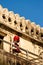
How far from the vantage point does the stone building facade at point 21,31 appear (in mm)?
19359

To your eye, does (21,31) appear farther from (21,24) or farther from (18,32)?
(21,24)

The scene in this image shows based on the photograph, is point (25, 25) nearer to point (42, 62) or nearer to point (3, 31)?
point (3, 31)

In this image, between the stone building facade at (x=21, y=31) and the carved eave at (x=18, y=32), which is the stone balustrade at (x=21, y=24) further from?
the carved eave at (x=18, y=32)

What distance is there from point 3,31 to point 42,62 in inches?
109

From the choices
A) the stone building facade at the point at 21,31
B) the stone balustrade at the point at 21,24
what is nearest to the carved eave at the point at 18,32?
the stone building facade at the point at 21,31

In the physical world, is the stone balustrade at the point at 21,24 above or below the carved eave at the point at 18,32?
above

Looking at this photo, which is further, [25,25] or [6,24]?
[25,25]

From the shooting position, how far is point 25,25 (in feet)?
69.2

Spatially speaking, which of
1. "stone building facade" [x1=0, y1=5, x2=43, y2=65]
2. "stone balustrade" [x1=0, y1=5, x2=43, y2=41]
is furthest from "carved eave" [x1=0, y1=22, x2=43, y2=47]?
"stone balustrade" [x1=0, y1=5, x2=43, y2=41]

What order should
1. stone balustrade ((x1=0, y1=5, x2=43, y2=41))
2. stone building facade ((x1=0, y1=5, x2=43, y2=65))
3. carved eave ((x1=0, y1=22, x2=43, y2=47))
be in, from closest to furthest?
carved eave ((x1=0, y1=22, x2=43, y2=47)), stone building facade ((x1=0, y1=5, x2=43, y2=65)), stone balustrade ((x1=0, y1=5, x2=43, y2=41))

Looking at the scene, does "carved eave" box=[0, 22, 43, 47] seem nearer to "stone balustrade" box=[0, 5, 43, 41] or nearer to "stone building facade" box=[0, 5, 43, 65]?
"stone building facade" box=[0, 5, 43, 65]

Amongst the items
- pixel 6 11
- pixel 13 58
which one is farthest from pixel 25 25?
pixel 13 58

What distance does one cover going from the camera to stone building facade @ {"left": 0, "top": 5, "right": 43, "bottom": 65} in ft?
63.5

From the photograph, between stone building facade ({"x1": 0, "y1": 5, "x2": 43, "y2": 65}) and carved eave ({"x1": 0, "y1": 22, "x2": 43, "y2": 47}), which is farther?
stone building facade ({"x1": 0, "y1": 5, "x2": 43, "y2": 65})
